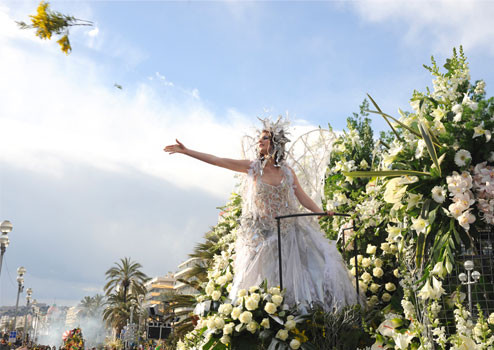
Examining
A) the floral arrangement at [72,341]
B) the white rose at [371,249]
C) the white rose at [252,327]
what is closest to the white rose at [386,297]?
the white rose at [371,249]

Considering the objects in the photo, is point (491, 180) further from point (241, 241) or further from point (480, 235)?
point (241, 241)

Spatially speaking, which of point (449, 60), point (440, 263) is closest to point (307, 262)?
point (440, 263)

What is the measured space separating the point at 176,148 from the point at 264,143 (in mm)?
1156

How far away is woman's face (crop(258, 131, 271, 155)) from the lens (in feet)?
19.9

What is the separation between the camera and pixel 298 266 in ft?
17.1

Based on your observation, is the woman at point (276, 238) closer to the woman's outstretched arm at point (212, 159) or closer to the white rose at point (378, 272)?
the woman's outstretched arm at point (212, 159)

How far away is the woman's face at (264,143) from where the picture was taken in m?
6.06

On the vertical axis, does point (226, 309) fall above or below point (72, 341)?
above

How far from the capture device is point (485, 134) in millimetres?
4070

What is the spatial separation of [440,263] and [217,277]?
2929mm

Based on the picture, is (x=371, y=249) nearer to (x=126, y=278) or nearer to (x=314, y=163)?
(x=314, y=163)

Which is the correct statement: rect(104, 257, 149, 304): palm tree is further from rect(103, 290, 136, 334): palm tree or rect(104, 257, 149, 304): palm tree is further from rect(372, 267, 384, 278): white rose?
rect(372, 267, 384, 278): white rose

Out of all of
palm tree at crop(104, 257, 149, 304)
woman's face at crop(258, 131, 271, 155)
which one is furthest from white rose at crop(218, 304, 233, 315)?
palm tree at crop(104, 257, 149, 304)

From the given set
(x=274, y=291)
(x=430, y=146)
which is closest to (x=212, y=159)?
(x=274, y=291)
